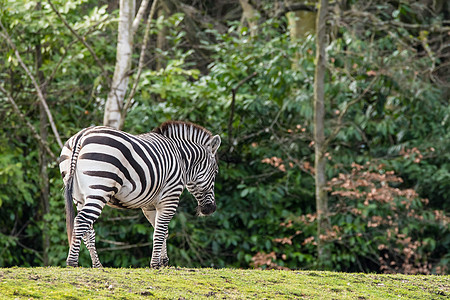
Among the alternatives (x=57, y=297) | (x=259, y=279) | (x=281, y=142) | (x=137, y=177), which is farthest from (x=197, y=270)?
(x=281, y=142)

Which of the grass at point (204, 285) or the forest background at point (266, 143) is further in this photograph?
the forest background at point (266, 143)

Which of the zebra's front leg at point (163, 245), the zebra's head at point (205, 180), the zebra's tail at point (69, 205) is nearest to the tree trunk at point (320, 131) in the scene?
the zebra's head at point (205, 180)

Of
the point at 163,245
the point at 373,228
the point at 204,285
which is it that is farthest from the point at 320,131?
the point at 204,285

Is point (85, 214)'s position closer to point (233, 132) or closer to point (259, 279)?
point (259, 279)

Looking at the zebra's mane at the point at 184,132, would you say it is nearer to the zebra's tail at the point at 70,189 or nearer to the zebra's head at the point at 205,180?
the zebra's head at the point at 205,180

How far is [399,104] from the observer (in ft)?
41.8

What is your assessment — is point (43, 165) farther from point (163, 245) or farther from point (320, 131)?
point (163, 245)

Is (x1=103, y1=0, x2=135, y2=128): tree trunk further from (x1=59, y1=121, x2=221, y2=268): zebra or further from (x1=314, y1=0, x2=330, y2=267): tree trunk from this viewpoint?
(x1=314, y1=0, x2=330, y2=267): tree trunk

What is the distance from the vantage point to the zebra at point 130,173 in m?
5.69

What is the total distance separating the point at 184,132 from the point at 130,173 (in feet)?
4.40

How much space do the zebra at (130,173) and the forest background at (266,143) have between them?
3526 mm

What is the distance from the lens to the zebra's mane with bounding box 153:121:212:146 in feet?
23.1

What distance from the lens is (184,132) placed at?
7148mm

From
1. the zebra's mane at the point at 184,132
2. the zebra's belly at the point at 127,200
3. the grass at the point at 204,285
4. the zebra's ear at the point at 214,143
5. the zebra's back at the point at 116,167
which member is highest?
the zebra's mane at the point at 184,132
